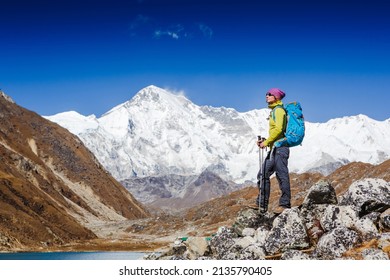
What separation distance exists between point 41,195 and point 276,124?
119 meters

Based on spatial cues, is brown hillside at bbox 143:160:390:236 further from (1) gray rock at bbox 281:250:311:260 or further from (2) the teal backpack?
(1) gray rock at bbox 281:250:311:260

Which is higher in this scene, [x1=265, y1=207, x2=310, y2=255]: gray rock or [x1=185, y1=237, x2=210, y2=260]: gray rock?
[x1=265, y1=207, x2=310, y2=255]: gray rock

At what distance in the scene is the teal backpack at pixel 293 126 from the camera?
46.3 ft

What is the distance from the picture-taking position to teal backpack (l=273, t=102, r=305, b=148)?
14125 millimetres

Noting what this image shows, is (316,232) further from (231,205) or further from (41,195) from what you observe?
(231,205)

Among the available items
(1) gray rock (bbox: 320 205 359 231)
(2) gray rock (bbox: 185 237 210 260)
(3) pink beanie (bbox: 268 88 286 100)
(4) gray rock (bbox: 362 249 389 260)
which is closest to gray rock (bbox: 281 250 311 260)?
(1) gray rock (bbox: 320 205 359 231)

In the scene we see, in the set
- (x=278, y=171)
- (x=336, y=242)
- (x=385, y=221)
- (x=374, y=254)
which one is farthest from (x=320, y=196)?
(x=374, y=254)

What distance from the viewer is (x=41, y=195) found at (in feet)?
414

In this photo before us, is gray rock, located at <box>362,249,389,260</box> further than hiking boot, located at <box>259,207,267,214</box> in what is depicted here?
No

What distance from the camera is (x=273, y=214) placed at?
16.3 metres

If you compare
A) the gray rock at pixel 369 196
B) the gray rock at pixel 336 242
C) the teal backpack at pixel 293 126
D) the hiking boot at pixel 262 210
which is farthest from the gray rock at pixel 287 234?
the teal backpack at pixel 293 126

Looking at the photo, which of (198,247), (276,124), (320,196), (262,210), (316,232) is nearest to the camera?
(276,124)

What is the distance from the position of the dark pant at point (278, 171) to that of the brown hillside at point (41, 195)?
7668 cm

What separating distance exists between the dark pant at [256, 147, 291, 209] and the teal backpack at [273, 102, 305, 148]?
11.4 inches
